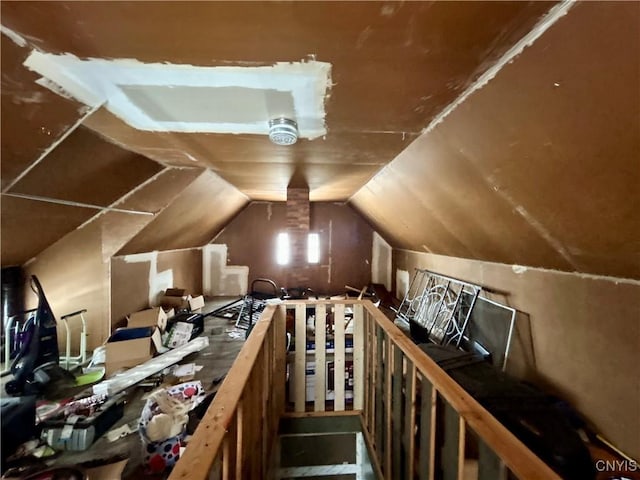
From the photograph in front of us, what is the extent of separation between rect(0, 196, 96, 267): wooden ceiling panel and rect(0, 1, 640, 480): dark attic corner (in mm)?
28

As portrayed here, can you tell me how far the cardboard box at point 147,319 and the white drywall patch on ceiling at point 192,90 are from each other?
111 inches

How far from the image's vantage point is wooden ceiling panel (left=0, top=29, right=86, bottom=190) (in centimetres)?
125

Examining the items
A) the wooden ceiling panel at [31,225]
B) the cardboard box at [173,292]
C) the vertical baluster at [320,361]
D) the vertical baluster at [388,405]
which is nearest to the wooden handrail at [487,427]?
the vertical baluster at [388,405]

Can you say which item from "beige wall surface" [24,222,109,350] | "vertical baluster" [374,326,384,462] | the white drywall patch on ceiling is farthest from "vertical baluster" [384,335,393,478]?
"beige wall surface" [24,222,109,350]

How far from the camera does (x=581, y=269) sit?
6.97ft

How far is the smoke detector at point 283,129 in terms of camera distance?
187cm

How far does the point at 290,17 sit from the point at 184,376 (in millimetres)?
3442

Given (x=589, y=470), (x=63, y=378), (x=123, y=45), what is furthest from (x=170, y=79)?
(x=63, y=378)

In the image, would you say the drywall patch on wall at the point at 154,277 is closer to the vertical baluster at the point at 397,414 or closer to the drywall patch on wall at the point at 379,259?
the vertical baluster at the point at 397,414

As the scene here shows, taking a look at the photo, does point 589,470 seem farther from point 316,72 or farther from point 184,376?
point 184,376

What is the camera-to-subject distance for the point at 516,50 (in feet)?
3.78

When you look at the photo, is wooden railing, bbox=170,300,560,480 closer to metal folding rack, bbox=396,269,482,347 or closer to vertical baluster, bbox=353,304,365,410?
vertical baluster, bbox=353,304,365,410

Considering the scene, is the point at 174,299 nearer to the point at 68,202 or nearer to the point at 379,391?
the point at 68,202

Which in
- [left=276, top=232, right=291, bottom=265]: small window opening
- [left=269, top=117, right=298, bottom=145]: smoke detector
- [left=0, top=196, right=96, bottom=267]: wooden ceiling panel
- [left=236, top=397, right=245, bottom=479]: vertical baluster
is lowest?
[left=236, top=397, right=245, bottom=479]: vertical baluster
